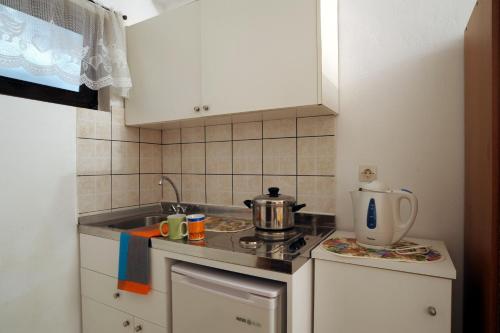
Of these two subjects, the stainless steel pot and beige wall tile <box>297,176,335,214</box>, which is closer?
the stainless steel pot

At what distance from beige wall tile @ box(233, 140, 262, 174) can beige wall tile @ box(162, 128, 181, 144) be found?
453 millimetres

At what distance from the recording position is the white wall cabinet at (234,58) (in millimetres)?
1171

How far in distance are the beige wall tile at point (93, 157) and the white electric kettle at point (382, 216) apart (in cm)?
140

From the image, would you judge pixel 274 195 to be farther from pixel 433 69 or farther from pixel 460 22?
pixel 460 22

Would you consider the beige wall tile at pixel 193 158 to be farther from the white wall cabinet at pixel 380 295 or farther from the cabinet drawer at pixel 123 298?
the white wall cabinet at pixel 380 295

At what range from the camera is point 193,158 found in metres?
1.89

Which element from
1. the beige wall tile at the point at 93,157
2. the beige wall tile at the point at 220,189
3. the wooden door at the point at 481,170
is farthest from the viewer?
the beige wall tile at the point at 220,189

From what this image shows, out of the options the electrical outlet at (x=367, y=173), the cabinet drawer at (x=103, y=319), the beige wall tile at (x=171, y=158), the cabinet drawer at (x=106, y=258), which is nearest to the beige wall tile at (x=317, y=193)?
the electrical outlet at (x=367, y=173)

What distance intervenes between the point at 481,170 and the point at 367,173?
1.62 feet

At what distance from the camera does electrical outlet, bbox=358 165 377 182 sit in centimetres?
137

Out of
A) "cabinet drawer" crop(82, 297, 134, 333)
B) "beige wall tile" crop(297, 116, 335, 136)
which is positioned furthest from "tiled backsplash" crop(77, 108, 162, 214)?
"beige wall tile" crop(297, 116, 335, 136)

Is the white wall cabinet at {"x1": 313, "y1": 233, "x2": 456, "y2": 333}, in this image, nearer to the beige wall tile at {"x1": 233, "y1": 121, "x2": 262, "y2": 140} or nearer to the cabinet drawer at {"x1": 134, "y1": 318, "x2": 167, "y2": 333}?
the cabinet drawer at {"x1": 134, "y1": 318, "x2": 167, "y2": 333}

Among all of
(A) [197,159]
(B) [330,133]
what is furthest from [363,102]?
(A) [197,159]

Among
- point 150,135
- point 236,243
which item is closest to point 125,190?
point 150,135
